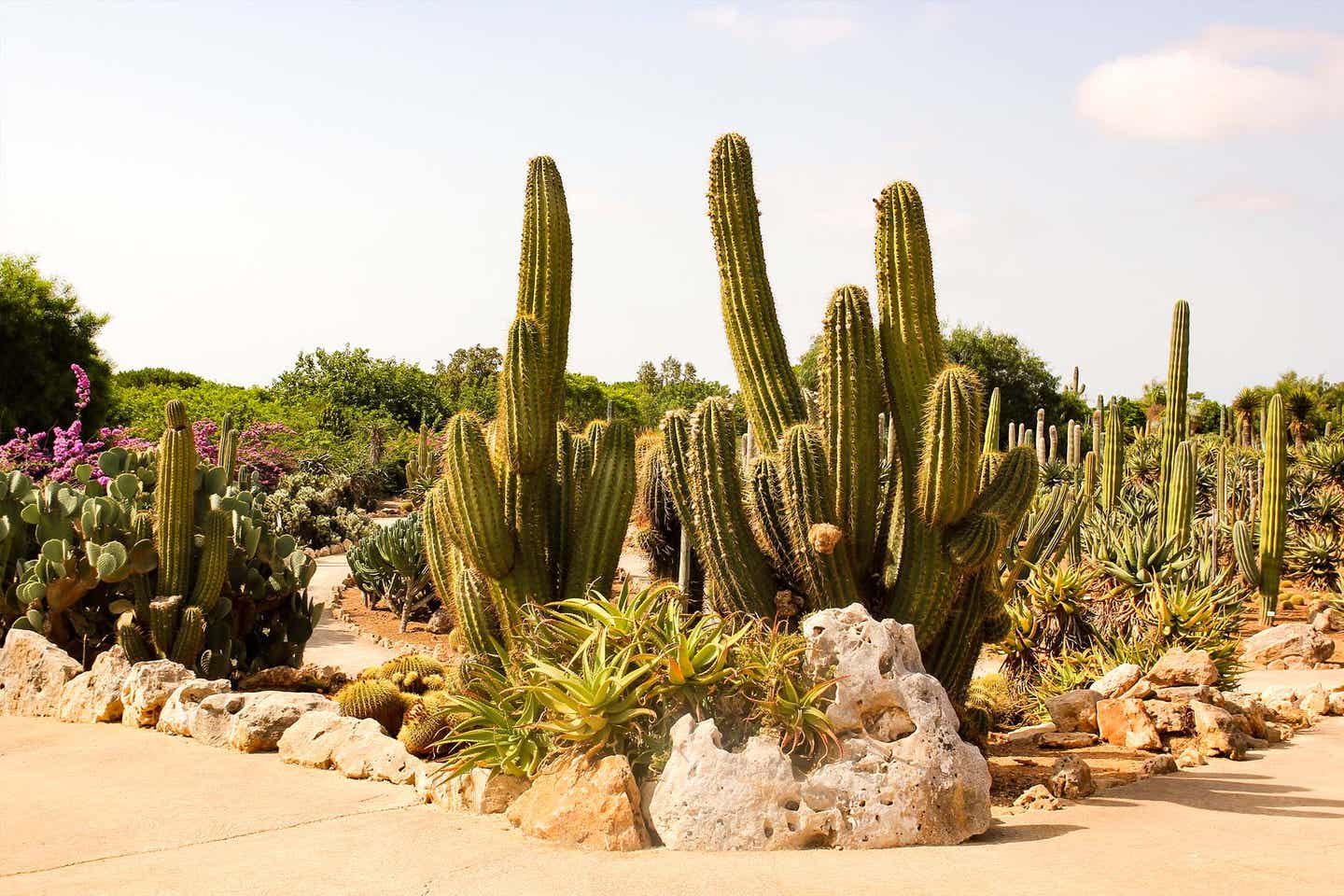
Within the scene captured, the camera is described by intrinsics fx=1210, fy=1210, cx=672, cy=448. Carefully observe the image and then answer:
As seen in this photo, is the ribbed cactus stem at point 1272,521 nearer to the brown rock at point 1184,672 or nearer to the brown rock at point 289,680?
the brown rock at point 1184,672

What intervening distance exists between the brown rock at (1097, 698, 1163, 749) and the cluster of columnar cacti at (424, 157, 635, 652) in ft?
11.5

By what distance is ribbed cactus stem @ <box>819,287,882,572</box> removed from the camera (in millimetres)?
6613

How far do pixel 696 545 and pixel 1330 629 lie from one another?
11.7 metres

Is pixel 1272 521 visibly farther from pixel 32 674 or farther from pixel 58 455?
pixel 58 455

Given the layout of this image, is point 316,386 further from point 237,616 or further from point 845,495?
point 845,495

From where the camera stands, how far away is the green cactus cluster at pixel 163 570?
29.5ft

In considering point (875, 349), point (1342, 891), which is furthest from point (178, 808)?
point (1342, 891)

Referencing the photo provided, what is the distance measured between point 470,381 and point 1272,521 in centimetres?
3089

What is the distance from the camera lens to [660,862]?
191 inches

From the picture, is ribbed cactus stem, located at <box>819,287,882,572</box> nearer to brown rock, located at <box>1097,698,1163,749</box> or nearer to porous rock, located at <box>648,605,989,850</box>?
porous rock, located at <box>648,605,989,850</box>

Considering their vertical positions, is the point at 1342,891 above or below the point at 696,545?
below

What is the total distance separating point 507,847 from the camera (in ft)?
16.7

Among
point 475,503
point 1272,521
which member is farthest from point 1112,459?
point 475,503

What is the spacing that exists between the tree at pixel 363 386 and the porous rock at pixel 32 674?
23545 mm
